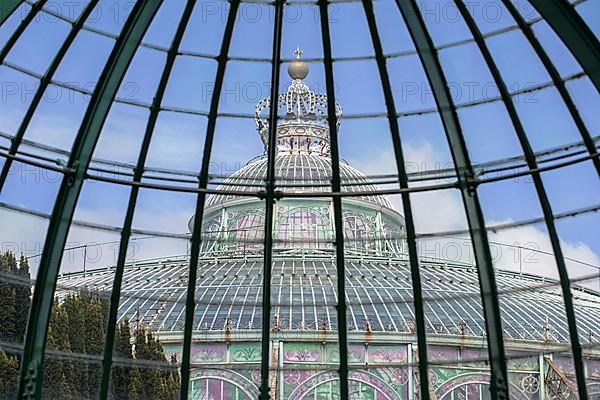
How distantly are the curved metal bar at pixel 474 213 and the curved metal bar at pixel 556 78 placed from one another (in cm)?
166

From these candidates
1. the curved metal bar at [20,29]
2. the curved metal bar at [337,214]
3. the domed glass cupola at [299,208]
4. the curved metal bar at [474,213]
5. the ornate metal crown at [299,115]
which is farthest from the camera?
the domed glass cupola at [299,208]

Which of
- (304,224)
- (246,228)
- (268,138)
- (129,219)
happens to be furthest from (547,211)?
(304,224)

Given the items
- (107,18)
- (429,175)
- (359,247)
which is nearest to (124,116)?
(107,18)

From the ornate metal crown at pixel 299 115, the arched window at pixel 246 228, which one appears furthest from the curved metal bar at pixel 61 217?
the arched window at pixel 246 228

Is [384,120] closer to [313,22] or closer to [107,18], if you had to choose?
[313,22]

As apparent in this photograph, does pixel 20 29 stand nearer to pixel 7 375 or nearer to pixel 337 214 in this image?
pixel 337 214

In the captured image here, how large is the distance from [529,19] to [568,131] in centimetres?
330

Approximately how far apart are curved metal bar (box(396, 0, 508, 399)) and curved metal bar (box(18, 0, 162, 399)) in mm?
5609

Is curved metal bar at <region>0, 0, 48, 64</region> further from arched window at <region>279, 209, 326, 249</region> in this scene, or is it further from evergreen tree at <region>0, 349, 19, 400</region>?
arched window at <region>279, 209, 326, 249</region>

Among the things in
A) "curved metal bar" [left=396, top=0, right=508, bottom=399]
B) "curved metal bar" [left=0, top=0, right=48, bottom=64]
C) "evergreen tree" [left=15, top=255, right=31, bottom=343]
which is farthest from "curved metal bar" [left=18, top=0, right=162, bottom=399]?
"curved metal bar" [left=396, top=0, right=508, bottom=399]

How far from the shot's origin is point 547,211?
20.9m

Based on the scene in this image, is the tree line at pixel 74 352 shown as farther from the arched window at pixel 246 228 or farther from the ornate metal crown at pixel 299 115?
the ornate metal crown at pixel 299 115

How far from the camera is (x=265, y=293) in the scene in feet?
68.8

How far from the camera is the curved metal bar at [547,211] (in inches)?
788
